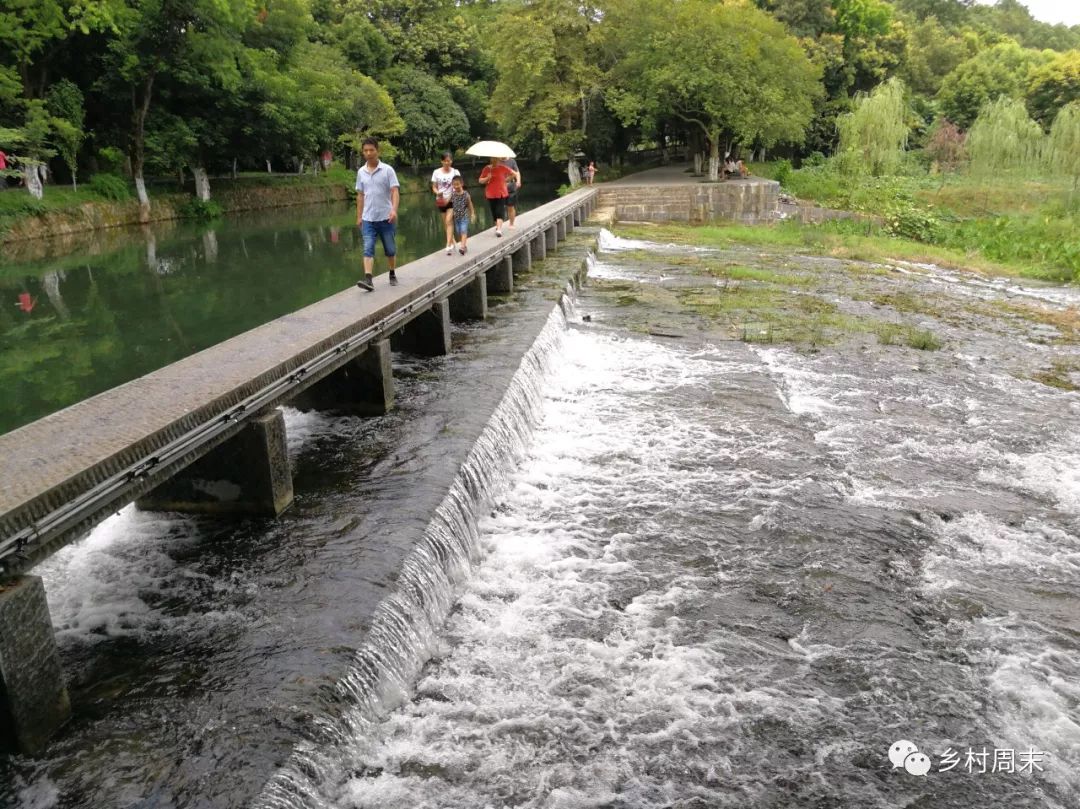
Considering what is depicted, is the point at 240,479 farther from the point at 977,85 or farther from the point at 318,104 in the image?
the point at 977,85

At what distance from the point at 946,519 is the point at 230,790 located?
563 cm

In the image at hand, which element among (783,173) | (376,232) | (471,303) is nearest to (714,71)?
(783,173)

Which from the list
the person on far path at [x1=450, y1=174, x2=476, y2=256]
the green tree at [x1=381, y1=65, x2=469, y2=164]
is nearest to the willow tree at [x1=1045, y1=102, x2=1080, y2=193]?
the person on far path at [x1=450, y1=174, x2=476, y2=256]

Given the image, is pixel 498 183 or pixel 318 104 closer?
pixel 498 183

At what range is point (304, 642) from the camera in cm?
413

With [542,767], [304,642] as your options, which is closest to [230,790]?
[304,642]

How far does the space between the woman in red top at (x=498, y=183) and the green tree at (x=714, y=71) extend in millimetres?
20204

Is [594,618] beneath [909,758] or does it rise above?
above

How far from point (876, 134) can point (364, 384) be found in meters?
28.8

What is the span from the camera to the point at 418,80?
56531mm

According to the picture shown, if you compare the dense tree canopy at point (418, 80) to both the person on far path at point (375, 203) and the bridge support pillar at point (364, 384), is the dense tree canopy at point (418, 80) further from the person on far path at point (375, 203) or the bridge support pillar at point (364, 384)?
the bridge support pillar at point (364, 384)

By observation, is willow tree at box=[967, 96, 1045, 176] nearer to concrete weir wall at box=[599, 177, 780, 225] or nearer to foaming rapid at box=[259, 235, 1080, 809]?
concrete weir wall at box=[599, 177, 780, 225]

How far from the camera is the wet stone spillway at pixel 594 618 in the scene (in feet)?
12.3

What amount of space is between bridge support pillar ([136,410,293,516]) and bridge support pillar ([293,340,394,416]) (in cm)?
204
